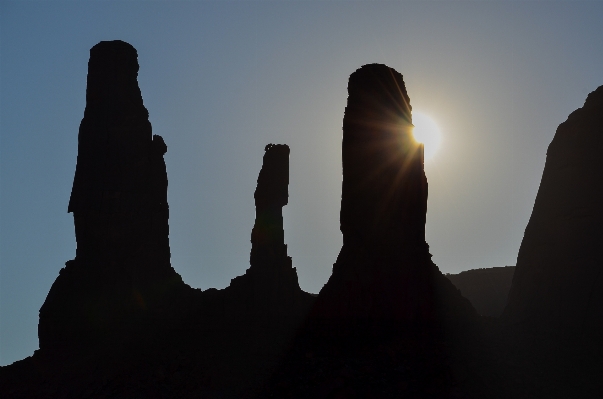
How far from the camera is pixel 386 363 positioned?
3294cm

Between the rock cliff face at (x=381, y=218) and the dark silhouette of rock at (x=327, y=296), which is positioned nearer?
the dark silhouette of rock at (x=327, y=296)

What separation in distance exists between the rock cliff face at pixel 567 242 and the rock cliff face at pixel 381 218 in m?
9.68

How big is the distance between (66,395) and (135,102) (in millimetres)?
21371

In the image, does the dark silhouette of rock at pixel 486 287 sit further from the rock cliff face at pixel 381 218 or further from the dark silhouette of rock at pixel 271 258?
the rock cliff face at pixel 381 218

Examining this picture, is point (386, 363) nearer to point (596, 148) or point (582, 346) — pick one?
point (582, 346)

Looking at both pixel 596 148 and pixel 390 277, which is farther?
pixel 596 148

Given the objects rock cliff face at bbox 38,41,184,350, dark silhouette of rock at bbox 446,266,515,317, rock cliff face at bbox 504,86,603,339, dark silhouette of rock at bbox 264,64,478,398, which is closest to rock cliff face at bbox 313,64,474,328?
dark silhouette of rock at bbox 264,64,478,398

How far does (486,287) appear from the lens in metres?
68.8

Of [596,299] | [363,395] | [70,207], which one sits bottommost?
[363,395]

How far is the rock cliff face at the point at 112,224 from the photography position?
4806 cm

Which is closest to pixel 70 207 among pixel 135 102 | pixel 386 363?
pixel 135 102

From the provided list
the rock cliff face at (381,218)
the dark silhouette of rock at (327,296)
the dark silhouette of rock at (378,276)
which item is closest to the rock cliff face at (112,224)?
the dark silhouette of rock at (327,296)

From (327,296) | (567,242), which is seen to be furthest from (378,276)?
(567,242)

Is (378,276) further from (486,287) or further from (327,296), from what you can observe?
(486,287)
